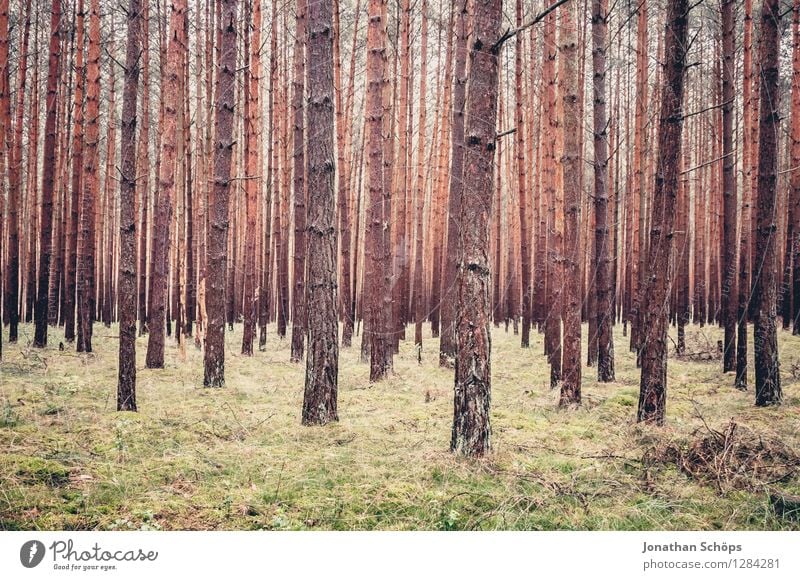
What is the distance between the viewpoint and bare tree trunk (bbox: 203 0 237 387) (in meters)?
6.77

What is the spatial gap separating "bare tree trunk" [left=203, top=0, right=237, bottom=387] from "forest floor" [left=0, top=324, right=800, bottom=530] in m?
0.63

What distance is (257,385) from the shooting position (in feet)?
23.5

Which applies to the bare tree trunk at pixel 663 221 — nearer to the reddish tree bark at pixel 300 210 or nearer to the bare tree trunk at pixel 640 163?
the bare tree trunk at pixel 640 163

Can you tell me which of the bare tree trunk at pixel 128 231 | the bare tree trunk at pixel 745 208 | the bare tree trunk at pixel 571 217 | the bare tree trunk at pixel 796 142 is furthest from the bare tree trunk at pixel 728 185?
→ the bare tree trunk at pixel 128 231

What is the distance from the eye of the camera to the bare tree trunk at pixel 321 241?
496cm

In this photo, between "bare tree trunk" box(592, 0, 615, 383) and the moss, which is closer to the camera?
the moss

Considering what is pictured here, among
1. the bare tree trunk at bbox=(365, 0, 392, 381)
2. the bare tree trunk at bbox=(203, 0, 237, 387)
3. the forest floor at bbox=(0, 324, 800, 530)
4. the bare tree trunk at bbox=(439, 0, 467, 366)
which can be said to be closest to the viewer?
the forest floor at bbox=(0, 324, 800, 530)

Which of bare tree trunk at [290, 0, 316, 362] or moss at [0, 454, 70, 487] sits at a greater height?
bare tree trunk at [290, 0, 316, 362]

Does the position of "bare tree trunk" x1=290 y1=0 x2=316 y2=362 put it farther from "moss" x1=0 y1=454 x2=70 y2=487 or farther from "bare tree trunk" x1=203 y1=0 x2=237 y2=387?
"moss" x1=0 y1=454 x2=70 y2=487

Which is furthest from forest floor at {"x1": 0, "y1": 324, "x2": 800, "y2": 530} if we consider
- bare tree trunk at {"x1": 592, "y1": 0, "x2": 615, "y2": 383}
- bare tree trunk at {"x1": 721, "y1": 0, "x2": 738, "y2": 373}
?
bare tree trunk at {"x1": 721, "y1": 0, "x2": 738, "y2": 373}

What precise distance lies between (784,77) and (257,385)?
16.3 m

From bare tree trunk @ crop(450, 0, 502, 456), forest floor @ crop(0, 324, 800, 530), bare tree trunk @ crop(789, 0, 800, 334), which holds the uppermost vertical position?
bare tree trunk @ crop(789, 0, 800, 334)

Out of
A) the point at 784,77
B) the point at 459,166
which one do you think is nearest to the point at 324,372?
the point at 459,166
